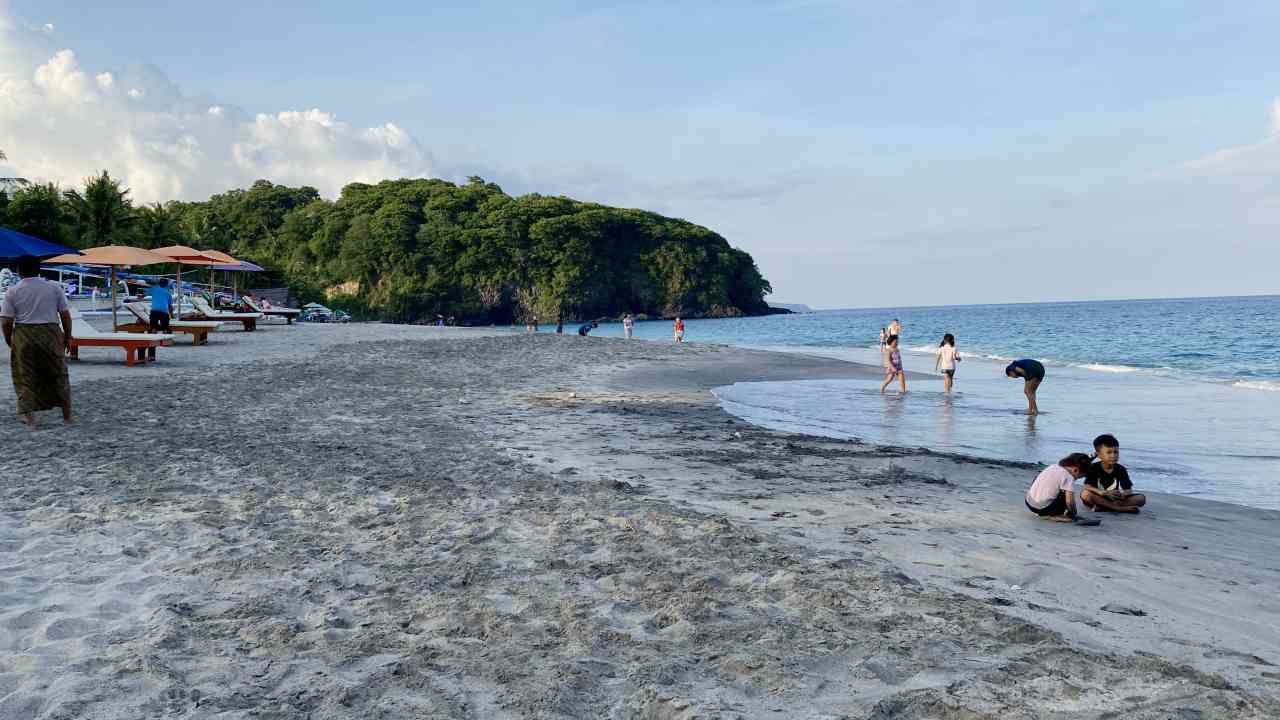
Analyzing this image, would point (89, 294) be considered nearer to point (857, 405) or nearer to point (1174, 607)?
point (857, 405)

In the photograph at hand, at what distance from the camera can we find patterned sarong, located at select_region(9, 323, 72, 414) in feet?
28.0

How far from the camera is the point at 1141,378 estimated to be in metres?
24.2

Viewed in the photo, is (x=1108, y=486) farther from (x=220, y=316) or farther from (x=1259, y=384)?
(x=220, y=316)

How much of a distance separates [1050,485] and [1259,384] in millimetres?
20966

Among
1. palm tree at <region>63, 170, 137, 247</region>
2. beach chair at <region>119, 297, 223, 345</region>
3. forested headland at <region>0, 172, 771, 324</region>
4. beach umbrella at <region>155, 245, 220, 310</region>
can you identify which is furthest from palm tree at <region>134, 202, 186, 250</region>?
beach chair at <region>119, 297, 223, 345</region>

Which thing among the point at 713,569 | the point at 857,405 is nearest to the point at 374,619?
the point at 713,569

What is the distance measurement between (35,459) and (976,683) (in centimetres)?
776

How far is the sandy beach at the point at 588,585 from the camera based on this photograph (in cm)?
321

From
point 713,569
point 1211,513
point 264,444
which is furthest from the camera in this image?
point 264,444

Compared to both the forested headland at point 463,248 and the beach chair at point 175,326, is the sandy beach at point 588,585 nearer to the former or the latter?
the beach chair at point 175,326

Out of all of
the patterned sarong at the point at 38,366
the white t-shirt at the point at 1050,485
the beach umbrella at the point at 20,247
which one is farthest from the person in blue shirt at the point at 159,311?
the white t-shirt at the point at 1050,485

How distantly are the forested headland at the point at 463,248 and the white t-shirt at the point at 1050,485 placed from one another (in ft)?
225

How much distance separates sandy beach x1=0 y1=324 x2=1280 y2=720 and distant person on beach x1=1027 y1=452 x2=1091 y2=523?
166 millimetres

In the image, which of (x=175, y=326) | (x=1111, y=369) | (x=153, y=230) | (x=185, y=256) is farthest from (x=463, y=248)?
(x=1111, y=369)
